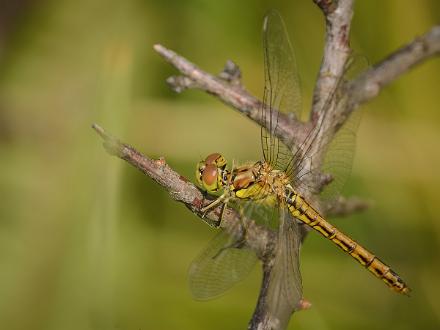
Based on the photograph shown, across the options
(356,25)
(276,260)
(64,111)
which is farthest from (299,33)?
(276,260)

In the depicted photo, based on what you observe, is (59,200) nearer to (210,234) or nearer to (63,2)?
(210,234)

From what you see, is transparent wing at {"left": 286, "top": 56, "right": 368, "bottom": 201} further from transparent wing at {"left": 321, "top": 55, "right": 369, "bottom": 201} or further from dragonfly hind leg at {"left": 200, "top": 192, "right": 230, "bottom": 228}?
dragonfly hind leg at {"left": 200, "top": 192, "right": 230, "bottom": 228}

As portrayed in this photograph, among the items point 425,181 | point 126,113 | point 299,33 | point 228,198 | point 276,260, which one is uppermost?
point 299,33

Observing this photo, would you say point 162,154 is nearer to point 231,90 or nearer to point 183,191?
point 231,90

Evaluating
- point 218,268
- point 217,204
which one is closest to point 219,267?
point 218,268

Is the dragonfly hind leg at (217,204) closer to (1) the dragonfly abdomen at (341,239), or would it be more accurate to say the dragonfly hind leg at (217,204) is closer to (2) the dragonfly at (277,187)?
(2) the dragonfly at (277,187)

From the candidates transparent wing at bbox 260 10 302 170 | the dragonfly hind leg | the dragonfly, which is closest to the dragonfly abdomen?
the dragonfly
